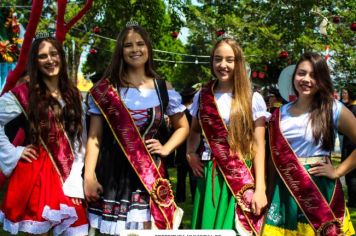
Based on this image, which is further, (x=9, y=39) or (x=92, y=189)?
(x=9, y=39)

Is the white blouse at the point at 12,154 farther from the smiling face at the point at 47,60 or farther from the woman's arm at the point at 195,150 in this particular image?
the woman's arm at the point at 195,150

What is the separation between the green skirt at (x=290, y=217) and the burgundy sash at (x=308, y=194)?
3 cm

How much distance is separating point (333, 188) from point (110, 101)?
4.38 ft

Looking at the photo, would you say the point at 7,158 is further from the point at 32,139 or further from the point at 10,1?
the point at 10,1

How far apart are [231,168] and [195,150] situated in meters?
0.34

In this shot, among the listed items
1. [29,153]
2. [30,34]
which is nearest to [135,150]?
[29,153]

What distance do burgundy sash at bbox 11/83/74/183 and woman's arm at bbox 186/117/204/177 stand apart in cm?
73

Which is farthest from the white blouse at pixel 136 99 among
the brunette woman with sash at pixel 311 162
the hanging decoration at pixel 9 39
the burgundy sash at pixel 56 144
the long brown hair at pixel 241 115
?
the hanging decoration at pixel 9 39

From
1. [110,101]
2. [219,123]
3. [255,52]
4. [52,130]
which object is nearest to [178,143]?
[219,123]

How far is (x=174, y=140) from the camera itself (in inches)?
123

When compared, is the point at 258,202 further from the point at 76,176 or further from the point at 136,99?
the point at 76,176

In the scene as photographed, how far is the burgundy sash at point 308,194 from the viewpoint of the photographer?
2.95 m

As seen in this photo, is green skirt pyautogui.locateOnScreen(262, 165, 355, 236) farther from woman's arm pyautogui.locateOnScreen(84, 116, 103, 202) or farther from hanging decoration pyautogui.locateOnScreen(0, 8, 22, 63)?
hanging decoration pyautogui.locateOnScreen(0, 8, 22, 63)

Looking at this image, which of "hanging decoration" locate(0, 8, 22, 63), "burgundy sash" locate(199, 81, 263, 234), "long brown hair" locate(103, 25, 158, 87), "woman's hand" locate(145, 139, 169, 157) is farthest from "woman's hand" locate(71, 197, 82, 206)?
"hanging decoration" locate(0, 8, 22, 63)
